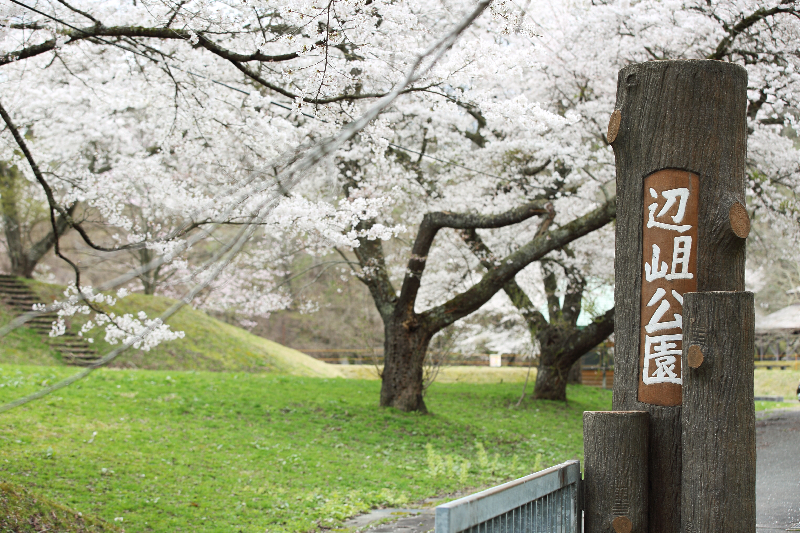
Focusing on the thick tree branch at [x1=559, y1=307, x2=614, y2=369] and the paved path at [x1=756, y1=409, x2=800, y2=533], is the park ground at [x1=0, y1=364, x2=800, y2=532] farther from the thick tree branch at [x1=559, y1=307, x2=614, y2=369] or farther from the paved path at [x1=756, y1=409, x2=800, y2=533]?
the paved path at [x1=756, y1=409, x2=800, y2=533]

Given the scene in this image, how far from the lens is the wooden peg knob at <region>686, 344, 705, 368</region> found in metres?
3.06

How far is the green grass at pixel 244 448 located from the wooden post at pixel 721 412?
13.9 ft

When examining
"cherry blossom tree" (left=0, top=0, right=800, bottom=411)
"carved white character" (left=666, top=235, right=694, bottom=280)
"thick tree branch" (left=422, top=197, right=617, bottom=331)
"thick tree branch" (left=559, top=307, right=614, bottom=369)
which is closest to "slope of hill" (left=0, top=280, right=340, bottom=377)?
"cherry blossom tree" (left=0, top=0, right=800, bottom=411)

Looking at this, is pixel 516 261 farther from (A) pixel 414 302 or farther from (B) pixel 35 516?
(B) pixel 35 516

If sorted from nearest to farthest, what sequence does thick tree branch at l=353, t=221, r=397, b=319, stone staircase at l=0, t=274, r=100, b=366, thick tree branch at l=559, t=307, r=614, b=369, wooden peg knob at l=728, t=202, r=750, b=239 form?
wooden peg knob at l=728, t=202, r=750, b=239 < thick tree branch at l=353, t=221, r=397, b=319 < thick tree branch at l=559, t=307, r=614, b=369 < stone staircase at l=0, t=274, r=100, b=366

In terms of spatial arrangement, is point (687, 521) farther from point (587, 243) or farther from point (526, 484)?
point (587, 243)

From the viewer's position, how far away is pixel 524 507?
2.82 m

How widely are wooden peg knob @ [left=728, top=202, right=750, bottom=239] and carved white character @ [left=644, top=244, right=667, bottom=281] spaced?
36 centimetres

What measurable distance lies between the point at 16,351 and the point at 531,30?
15.5 meters

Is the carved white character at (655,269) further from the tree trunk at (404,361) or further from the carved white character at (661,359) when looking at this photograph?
the tree trunk at (404,361)

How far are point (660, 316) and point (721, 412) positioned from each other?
55 cm

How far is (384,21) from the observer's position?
24.6 feet

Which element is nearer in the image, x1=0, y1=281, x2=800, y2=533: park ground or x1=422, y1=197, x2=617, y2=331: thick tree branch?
x1=0, y1=281, x2=800, y2=533: park ground

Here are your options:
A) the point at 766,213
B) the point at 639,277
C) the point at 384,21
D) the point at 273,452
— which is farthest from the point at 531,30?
the point at 766,213
